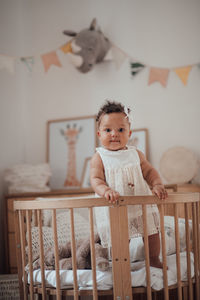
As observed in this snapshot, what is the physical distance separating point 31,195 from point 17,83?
106 centimetres

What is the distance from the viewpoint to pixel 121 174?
5.12 feet

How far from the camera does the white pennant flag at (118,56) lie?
3.05 meters

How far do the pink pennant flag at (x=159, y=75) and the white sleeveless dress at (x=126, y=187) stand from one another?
4.96 feet

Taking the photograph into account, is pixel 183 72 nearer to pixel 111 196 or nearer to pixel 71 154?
pixel 71 154

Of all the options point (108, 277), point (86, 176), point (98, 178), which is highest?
point (98, 178)

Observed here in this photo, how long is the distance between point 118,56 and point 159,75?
→ 1.24ft

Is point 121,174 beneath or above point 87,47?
beneath

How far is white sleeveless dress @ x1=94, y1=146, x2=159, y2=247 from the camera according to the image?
4.92 ft

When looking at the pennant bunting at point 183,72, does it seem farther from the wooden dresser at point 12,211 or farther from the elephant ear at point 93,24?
the wooden dresser at point 12,211

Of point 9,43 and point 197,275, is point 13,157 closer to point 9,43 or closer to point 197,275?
point 9,43

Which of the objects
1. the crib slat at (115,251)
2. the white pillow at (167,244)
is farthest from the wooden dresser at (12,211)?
the crib slat at (115,251)

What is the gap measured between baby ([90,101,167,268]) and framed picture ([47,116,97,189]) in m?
1.38

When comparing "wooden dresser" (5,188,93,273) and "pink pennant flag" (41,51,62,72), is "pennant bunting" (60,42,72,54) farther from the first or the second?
"wooden dresser" (5,188,93,273)

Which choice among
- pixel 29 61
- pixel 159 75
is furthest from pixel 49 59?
pixel 159 75
